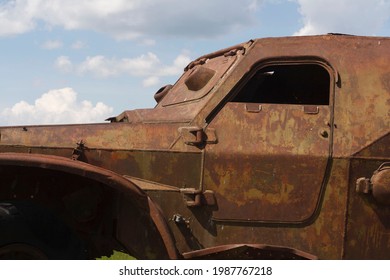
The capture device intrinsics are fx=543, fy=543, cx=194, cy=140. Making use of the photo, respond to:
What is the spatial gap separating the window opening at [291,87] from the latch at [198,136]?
1352mm

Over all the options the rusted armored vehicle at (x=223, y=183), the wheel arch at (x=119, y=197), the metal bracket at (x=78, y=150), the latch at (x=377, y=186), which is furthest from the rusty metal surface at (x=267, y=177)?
the metal bracket at (x=78, y=150)

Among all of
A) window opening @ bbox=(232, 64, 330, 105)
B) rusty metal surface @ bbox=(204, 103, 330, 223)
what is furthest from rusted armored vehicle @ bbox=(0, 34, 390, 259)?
→ window opening @ bbox=(232, 64, 330, 105)

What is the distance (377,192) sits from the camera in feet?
13.7

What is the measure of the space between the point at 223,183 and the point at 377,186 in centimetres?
119

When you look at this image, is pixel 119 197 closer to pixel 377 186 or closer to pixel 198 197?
pixel 198 197

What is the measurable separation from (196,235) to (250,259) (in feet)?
1.49

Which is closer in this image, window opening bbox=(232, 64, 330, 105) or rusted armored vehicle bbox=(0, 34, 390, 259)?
rusted armored vehicle bbox=(0, 34, 390, 259)

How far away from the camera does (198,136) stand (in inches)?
Result: 166

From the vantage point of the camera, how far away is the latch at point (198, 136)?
13.8 feet

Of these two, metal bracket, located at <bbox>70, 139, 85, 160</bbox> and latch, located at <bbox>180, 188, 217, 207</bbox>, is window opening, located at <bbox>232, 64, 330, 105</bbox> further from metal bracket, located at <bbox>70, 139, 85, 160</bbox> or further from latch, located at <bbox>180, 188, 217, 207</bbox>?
Result: metal bracket, located at <bbox>70, 139, 85, 160</bbox>

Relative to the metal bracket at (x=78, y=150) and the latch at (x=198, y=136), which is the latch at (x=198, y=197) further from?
the metal bracket at (x=78, y=150)

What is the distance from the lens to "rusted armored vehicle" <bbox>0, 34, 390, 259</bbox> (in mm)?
4160

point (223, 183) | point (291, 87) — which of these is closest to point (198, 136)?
point (223, 183)
